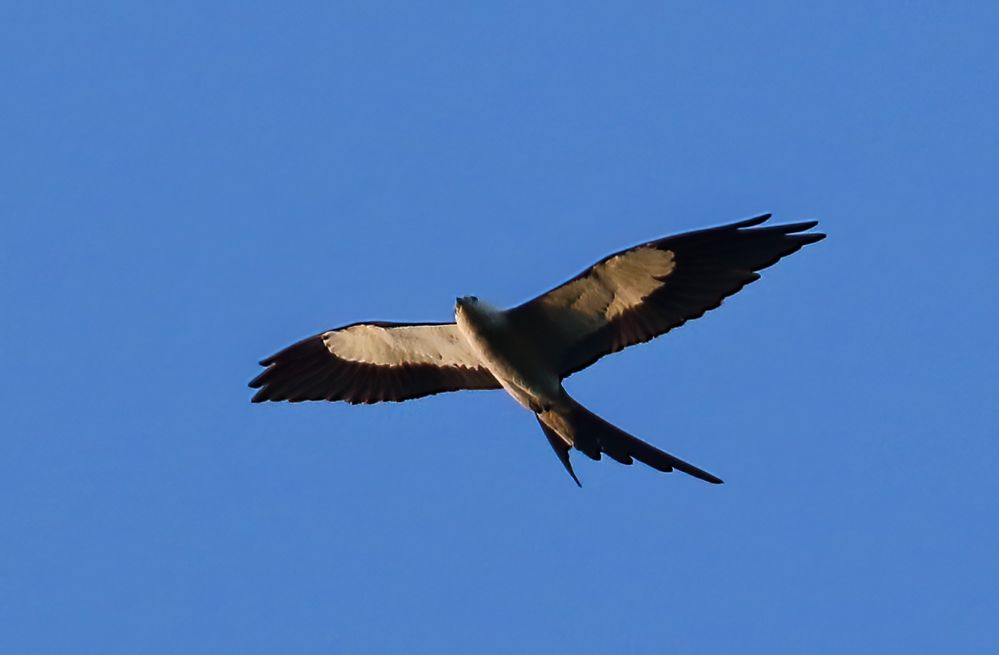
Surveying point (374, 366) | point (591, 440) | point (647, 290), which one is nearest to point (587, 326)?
point (647, 290)

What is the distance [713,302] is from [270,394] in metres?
4.11

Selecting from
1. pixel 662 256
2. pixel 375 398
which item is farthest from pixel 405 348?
pixel 662 256

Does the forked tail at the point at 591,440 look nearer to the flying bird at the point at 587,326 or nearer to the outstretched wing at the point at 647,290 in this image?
the flying bird at the point at 587,326

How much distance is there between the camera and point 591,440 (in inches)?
533

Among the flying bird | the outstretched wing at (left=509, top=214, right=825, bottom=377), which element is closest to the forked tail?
the flying bird

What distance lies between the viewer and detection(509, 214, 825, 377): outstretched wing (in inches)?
505

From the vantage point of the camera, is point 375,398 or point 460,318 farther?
point 375,398

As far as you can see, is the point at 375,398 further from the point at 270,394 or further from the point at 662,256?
the point at 662,256

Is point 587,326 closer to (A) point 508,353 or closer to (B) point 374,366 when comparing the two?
(A) point 508,353

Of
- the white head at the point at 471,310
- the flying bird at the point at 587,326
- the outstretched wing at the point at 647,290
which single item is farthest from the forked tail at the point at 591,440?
the white head at the point at 471,310

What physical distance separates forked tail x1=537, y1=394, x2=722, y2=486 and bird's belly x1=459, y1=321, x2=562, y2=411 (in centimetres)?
13

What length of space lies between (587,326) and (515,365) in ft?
2.12

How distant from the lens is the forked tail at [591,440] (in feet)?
43.4

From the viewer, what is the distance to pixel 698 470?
513 inches
